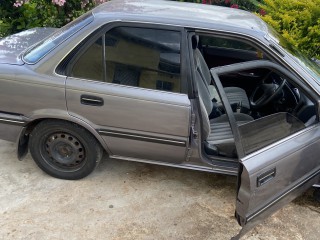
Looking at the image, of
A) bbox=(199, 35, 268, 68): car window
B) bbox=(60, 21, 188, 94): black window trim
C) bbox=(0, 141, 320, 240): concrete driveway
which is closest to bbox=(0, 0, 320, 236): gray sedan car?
bbox=(60, 21, 188, 94): black window trim

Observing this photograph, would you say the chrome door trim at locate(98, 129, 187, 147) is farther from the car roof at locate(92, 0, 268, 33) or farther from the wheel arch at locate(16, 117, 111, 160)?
the car roof at locate(92, 0, 268, 33)

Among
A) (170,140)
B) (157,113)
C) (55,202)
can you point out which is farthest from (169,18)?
(55,202)

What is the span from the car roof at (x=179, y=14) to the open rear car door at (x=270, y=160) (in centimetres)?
42

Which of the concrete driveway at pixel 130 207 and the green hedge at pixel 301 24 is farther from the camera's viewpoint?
the green hedge at pixel 301 24

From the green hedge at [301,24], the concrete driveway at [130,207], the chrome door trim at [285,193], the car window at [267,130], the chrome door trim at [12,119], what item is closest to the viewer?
the chrome door trim at [285,193]

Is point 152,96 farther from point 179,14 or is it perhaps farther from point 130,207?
point 130,207

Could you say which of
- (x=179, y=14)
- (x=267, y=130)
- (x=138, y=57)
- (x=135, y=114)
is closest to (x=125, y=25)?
(x=138, y=57)

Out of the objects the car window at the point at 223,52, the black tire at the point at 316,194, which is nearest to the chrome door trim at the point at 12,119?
the car window at the point at 223,52

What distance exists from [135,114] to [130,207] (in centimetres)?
85

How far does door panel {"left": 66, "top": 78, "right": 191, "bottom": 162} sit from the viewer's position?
2.85 m

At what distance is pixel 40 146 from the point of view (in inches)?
128

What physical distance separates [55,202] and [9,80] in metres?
1.11

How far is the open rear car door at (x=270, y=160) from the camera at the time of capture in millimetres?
2416

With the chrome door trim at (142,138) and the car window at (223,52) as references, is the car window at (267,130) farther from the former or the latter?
the car window at (223,52)
